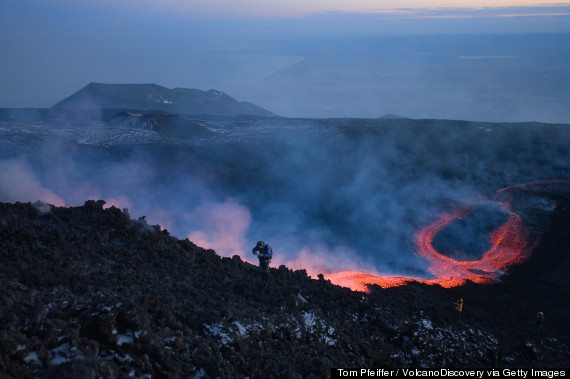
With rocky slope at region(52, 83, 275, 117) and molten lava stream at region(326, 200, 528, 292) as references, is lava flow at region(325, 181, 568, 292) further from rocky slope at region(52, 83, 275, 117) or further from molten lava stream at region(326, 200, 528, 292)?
rocky slope at region(52, 83, 275, 117)

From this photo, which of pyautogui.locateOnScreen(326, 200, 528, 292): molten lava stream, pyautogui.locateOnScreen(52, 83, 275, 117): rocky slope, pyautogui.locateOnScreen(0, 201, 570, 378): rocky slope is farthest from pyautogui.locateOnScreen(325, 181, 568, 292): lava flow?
pyautogui.locateOnScreen(52, 83, 275, 117): rocky slope

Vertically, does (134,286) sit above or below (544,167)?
below

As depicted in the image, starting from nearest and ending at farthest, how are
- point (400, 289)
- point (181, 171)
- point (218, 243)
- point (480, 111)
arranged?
point (400, 289), point (218, 243), point (181, 171), point (480, 111)

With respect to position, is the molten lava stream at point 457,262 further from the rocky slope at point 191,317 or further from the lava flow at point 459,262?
the rocky slope at point 191,317

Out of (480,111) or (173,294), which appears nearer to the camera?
(173,294)

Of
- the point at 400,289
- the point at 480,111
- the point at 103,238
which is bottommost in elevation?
the point at 400,289

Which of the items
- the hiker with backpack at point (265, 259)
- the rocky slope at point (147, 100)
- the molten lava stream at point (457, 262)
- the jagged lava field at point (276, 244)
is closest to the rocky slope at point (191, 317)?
the jagged lava field at point (276, 244)

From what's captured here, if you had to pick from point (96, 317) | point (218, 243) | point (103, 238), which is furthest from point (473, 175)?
point (96, 317)

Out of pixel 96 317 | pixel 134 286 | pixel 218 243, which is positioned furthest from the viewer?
pixel 218 243

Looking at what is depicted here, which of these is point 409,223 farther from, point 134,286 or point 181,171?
point 134,286
